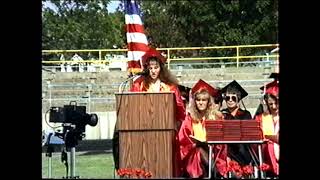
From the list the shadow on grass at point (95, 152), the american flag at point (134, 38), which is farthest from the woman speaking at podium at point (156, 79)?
the shadow on grass at point (95, 152)

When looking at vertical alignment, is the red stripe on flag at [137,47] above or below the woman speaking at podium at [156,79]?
above

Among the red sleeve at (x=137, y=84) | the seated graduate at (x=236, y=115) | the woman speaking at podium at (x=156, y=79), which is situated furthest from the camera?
the red sleeve at (x=137, y=84)

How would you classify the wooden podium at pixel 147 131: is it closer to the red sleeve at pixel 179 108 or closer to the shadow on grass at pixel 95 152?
the red sleeve at pixel 179 108

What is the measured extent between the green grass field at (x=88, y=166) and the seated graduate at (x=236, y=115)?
5.87ft

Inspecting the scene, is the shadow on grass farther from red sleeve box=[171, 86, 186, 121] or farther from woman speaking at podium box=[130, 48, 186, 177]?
red sleeve box=[171, 86, 186, 121]

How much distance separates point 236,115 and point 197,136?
0.74m

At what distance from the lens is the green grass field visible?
10.2m

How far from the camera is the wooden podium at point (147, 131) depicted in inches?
293

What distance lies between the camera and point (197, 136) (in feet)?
27.1

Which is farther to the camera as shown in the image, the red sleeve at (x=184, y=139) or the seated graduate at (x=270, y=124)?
the red sleeve at (x=184, y=139)

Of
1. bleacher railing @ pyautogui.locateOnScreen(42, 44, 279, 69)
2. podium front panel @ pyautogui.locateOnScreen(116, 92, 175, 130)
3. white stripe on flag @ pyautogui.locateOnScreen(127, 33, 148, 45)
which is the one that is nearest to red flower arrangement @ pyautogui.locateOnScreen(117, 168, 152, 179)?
podium front panel @ pyautogui.locateOnScreen(116, 92, 175, 130)
